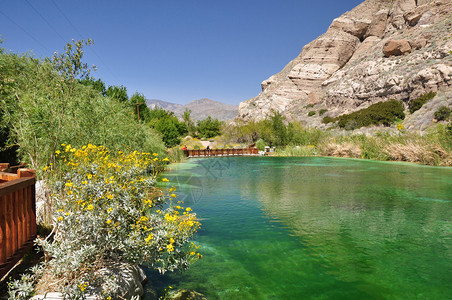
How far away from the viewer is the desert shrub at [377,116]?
39281 millimetres

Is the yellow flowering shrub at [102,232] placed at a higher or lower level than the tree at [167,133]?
lower

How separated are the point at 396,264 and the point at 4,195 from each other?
608 centimetres

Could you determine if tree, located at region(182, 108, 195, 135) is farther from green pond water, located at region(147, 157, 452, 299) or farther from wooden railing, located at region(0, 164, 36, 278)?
wooden railing, located at region(0, 164, 36, 278)

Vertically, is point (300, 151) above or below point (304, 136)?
below

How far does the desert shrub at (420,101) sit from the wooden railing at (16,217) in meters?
44.4

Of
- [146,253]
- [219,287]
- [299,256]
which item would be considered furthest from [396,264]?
[146,253]

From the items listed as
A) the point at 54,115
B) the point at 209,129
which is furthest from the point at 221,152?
the point at 54,115

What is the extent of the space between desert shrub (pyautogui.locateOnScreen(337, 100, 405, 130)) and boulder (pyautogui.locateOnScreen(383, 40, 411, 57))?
13674 millimetres

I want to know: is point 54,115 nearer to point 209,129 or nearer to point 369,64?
point 209,129

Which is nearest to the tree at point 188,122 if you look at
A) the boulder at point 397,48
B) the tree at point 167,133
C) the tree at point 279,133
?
the tree at point 167,133

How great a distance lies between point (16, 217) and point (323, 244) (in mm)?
5471

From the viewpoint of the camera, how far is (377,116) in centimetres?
4016

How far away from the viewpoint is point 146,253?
3.59 m

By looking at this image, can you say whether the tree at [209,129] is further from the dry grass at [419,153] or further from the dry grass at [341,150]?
the dry grass at [419,153]
